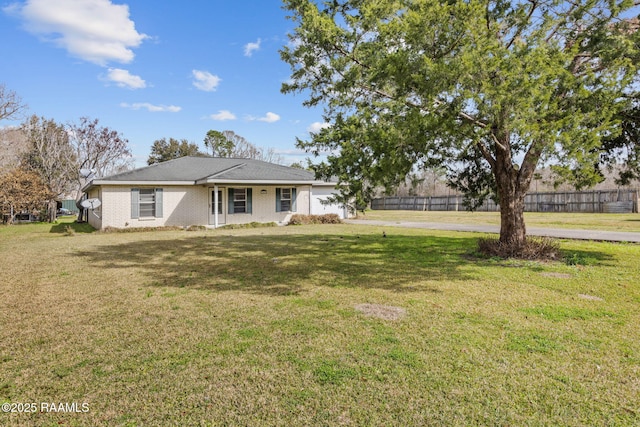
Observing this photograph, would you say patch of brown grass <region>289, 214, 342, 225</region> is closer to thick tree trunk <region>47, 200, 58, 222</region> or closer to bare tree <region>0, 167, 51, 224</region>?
bare tree <region>0, 167, 51, 224</region>

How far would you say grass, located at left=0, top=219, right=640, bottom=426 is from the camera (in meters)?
2.62

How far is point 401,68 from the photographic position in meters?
5.93

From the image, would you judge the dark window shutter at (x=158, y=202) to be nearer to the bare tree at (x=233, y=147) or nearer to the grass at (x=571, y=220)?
the grass at (x=571, y=220)

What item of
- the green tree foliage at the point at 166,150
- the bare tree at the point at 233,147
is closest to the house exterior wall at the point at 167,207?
the bare tree at the point at 233,147

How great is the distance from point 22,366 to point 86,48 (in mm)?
17585

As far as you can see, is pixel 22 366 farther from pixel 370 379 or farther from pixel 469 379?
pixel 469 379

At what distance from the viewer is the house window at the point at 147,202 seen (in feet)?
58.0

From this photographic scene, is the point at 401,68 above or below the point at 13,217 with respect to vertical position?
above

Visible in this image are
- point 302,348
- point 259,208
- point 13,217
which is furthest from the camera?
point 13,217

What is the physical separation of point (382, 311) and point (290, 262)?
417 cm

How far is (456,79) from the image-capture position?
18.7 ft

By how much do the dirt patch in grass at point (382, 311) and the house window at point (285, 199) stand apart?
52.3ft

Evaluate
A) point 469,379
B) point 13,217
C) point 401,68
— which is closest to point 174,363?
point 469,379

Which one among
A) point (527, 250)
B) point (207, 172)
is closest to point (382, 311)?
point (527, 250)
